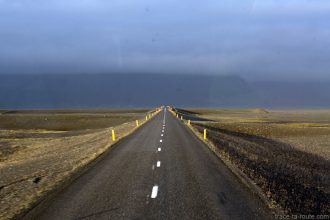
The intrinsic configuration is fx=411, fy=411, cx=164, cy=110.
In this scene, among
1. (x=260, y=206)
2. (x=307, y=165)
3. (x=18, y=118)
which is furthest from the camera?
(x=18, y=118)

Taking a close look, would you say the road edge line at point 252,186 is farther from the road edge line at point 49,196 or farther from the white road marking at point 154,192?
the road edge line at point 49,196

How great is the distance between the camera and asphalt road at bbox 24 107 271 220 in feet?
35.0

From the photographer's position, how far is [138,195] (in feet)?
42.3

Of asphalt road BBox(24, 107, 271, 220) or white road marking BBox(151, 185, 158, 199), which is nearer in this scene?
asphalt road BBox(24, 107, 271, 220)

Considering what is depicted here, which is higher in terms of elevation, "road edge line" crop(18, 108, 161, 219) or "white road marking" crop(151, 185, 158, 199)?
"white road marking" crop(151, 185, 158, 199)

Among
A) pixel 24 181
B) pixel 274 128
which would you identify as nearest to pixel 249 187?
pixel 24 181

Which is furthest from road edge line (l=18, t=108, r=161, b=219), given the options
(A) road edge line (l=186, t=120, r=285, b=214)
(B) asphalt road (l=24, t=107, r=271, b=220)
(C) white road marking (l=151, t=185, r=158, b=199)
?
(A) road edge line (l=186, t=120, r=285, b=214)

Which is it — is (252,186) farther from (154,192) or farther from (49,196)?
(49,196)

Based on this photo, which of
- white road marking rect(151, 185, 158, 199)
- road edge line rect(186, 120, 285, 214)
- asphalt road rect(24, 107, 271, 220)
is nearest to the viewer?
asphalt road rect(24, 107, 271, 220)

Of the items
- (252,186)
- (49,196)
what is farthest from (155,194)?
(252,186)

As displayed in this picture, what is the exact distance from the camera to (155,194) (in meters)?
13.0

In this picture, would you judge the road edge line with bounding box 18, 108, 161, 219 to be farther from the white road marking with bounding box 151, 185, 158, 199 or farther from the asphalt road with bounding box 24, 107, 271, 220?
the white road marking with bounding box 151, 185, 158, 199

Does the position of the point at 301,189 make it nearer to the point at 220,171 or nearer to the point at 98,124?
the point at 220,171

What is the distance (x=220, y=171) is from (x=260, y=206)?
249 inches
